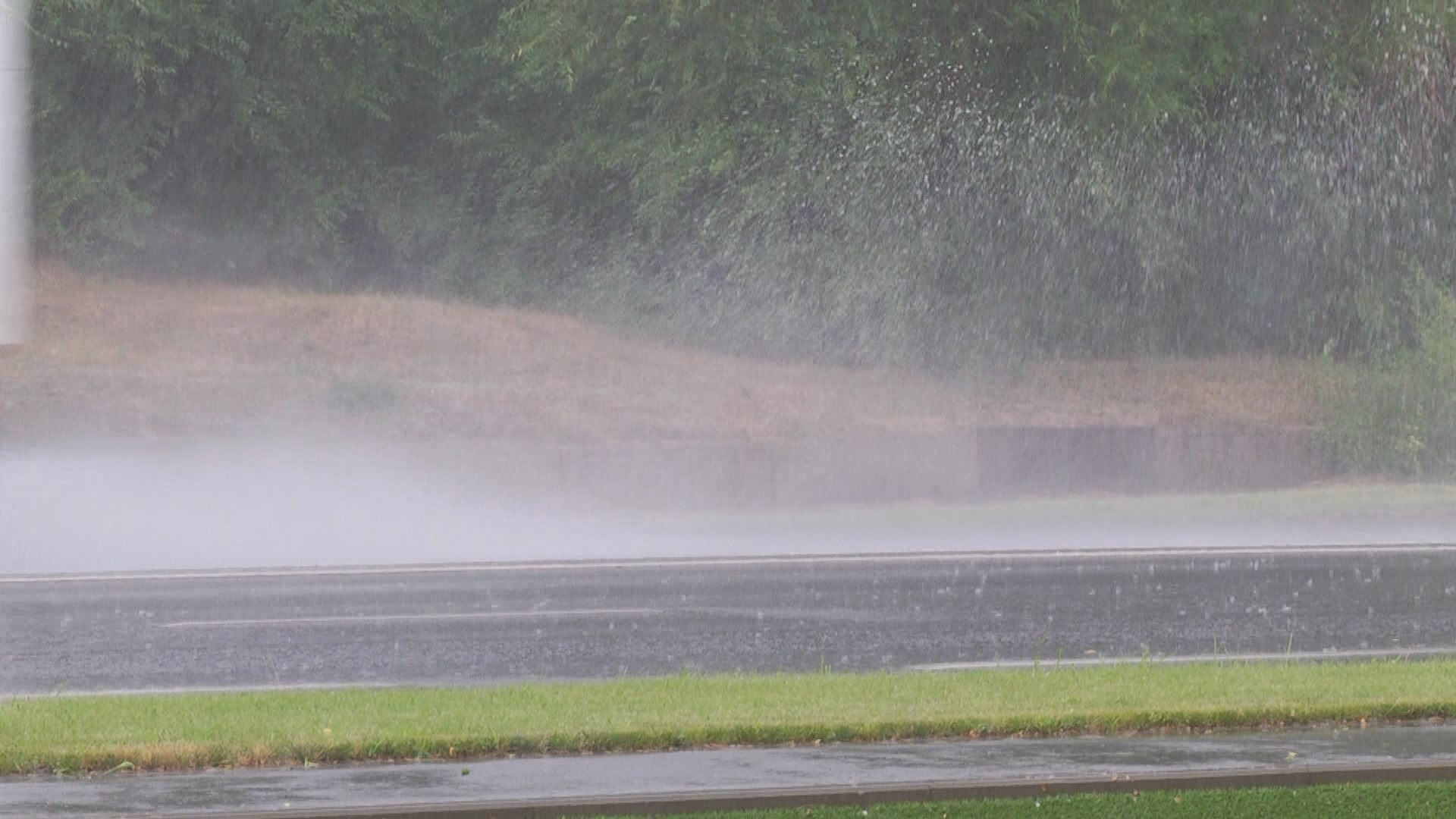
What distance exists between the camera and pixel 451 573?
16984 millimetres

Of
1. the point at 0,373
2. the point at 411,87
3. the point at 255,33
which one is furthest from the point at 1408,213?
the point at 0,373

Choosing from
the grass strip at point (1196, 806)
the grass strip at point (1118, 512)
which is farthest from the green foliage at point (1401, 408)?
the grass strip at point (1196, 806)

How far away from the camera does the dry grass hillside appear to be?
24766mm

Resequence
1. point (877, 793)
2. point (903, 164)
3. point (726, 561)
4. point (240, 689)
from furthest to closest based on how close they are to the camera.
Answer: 1. point (903, 164)
2. point (726, 561)
3. point (240, 689)
4. point (877, 793)

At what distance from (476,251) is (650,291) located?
4.05 m

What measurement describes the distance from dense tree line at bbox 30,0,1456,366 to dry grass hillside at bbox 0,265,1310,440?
100cm

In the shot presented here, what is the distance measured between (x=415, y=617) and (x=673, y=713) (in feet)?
17.4

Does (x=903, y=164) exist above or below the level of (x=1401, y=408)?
above

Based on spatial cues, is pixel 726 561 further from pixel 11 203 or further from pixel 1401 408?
pixel 1401 408

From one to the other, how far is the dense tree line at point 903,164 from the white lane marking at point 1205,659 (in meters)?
16.1

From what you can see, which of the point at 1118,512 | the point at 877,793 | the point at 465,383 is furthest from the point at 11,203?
the point at 465,383

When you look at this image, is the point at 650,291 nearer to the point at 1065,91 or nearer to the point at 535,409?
the point at 535,409

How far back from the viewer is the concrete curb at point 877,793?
273 inches

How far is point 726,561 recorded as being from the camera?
17562 mm
